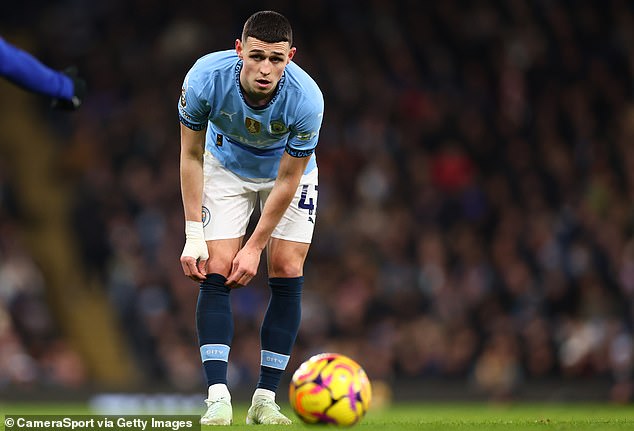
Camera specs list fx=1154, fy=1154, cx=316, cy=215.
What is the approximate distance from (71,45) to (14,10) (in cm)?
193

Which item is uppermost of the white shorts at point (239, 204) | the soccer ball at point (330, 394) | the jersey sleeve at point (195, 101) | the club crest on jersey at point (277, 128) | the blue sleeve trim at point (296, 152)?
the jersey sleeve at point (195, 101)

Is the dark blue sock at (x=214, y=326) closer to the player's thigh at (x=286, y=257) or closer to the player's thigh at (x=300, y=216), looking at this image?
the player's thigh at (x=286, y=257)

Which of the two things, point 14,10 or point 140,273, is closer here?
point 140,273

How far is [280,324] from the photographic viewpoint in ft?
23.2

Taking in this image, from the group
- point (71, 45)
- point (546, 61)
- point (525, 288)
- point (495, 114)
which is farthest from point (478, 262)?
point (71, 45)

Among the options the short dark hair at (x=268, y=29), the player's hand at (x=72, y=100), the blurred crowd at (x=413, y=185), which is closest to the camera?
the short dark hair at (x=268, y=29)

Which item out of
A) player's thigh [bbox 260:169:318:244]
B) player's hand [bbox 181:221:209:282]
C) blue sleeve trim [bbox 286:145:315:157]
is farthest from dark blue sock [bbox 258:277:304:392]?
blue sleeve trim [bbox 286:145:315:157]

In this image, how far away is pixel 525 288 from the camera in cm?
1454

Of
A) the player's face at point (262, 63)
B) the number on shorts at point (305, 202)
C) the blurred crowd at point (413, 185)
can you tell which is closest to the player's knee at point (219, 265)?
the number on shorts at point (305, 202)

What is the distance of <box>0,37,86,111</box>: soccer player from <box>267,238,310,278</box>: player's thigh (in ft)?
5.14

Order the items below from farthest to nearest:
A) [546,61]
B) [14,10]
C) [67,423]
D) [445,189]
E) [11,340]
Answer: [14,10] → [546,61] → [445,189] → [11,340] → [67,423]

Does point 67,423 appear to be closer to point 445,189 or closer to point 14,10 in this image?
point 445,189

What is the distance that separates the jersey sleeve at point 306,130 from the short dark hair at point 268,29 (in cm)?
40

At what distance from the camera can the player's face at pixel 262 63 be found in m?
6.45
